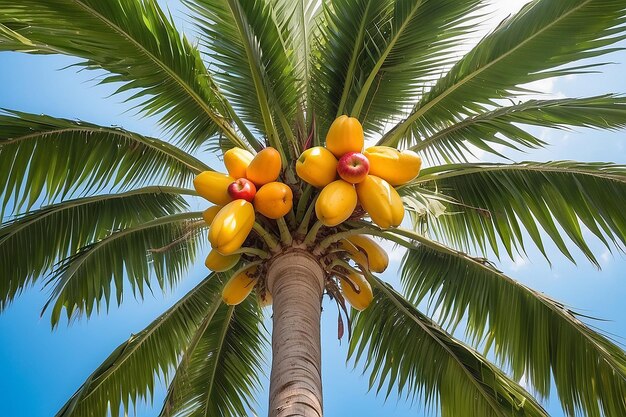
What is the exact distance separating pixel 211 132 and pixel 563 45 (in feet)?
10.3

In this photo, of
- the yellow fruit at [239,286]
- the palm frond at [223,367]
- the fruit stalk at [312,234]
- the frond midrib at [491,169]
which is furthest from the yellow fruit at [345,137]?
the palm frond at [223,367]

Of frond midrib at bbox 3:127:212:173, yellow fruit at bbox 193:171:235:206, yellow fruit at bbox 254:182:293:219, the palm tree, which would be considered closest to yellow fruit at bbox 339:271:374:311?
the palm tree

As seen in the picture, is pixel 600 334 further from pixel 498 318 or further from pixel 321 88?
pixel 321 88

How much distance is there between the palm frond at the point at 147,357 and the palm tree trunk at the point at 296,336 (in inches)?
50.0

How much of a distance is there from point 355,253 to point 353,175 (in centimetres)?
106

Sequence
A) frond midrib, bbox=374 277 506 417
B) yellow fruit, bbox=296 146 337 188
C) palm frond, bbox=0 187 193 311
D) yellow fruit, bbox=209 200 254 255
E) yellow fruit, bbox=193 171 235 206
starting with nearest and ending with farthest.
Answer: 1. yellow fruit, bbox=209 200 254 255
2. yellow fruit, bbox=296 146 337 188
3. yellow fruit, bbox=193 171 235 206
4. frond midrib, bbox=374 277 506 417
5. palm frond, bbox=0 187 193 311

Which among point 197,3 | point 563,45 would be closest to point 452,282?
point 563,45

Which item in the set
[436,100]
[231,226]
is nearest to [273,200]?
[231,226]

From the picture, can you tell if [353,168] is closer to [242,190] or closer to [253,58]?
[242,190]

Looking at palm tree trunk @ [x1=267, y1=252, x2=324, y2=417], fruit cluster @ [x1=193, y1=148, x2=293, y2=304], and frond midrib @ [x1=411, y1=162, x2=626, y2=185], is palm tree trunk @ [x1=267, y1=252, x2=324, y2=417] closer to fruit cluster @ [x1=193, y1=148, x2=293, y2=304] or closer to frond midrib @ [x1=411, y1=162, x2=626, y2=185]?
fruit cluster @ [x1=193, y1=148, x2=293, y2=304]

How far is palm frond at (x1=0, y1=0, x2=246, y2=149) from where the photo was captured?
15.2ft

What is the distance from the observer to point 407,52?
5.40m

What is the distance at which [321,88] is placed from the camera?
226 inches

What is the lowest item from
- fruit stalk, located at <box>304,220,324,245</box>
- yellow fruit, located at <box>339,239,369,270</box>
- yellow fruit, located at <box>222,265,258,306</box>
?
yellow fruit, located at <box>222,265,258,306</box>
